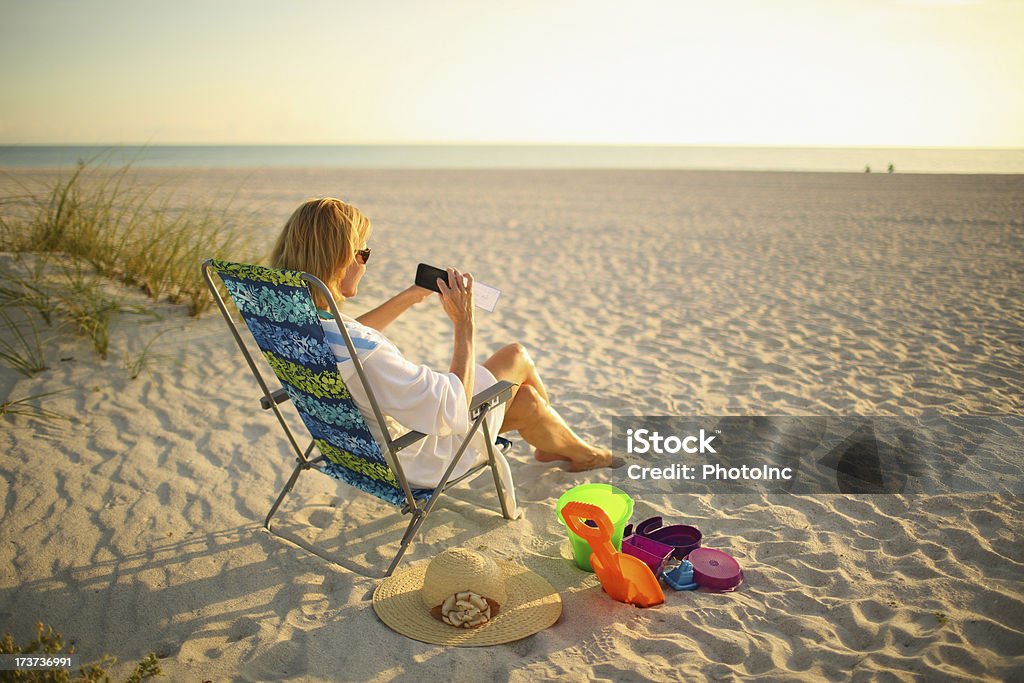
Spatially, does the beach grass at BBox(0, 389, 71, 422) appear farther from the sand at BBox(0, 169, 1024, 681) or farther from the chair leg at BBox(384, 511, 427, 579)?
the chair leg at BBox(384, 511, 427, 579)

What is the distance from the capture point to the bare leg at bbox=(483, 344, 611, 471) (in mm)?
3064

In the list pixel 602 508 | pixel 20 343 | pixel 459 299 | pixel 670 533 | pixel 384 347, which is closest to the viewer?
pixel 384 347

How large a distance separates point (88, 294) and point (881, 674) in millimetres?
4787

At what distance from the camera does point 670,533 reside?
2.95 m

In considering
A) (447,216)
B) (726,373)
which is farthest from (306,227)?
(447,216)

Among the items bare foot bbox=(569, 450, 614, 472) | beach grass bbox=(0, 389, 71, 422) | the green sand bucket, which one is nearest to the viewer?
the green sand bucket

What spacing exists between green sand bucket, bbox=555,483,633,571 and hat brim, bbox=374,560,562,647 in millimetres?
197

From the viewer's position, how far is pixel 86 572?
2764mm

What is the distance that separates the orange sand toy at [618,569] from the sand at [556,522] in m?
0.06

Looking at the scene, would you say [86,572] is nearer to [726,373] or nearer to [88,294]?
[88,294]

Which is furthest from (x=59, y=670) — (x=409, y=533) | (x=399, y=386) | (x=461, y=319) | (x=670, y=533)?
(x=670, y=533)

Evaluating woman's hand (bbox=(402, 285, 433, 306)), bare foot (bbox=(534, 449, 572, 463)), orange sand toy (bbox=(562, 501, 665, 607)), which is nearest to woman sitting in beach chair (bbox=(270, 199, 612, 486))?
woman's hand (bbox=(402, 285, 433, 306))

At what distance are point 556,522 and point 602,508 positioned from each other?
Result: 417 millimetres

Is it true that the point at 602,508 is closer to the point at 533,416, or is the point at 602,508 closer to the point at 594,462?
the point at 533,416
